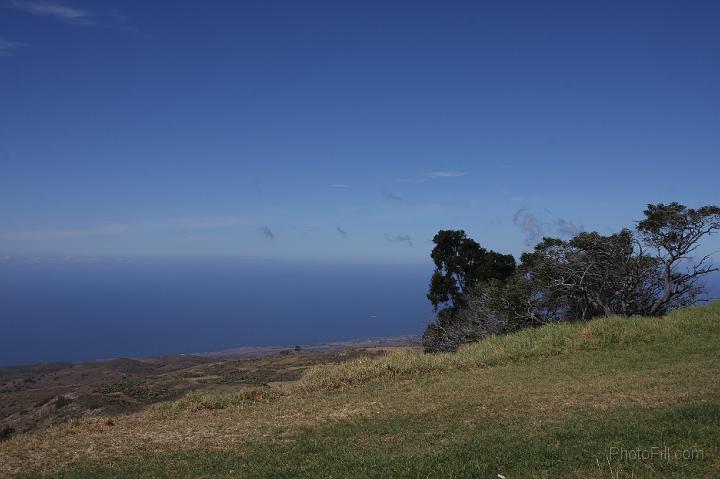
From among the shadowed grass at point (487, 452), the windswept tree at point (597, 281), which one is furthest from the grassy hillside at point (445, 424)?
the windswept tree at point (597, 281)

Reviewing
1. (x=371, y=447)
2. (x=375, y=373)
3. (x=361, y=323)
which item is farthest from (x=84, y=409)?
(x=361, y=323)

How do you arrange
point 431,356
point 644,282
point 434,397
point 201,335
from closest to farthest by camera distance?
point 434,397, point 431,356, point 644,282, point 201,335

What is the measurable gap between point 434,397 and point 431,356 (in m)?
4.72

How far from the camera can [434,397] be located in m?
12.3

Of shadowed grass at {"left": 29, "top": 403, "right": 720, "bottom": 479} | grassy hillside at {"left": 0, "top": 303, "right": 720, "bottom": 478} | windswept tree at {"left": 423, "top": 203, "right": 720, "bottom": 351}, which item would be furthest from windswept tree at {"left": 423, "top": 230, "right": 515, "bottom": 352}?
shadowed grass at {"left": 29, "top": 403, "right": 720, "bottom": 479}

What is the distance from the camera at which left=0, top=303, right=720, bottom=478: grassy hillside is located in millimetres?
7000

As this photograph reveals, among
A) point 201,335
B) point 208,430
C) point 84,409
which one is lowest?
point 201,335

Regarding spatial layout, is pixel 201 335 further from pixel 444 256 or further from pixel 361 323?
pixel 444 256

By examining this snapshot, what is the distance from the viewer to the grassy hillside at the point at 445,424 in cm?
700

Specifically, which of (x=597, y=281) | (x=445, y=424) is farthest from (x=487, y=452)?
(x=597, y=281)

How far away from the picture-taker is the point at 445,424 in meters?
9.83

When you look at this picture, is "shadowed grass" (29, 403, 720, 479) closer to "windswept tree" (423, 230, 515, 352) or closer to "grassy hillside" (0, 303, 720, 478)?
"grassy hillside" (0, 303, 720, 478)

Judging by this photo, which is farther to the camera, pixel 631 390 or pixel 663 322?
pixel 663 322

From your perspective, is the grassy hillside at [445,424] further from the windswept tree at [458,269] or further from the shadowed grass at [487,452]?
the windswept tree at [458,269]
